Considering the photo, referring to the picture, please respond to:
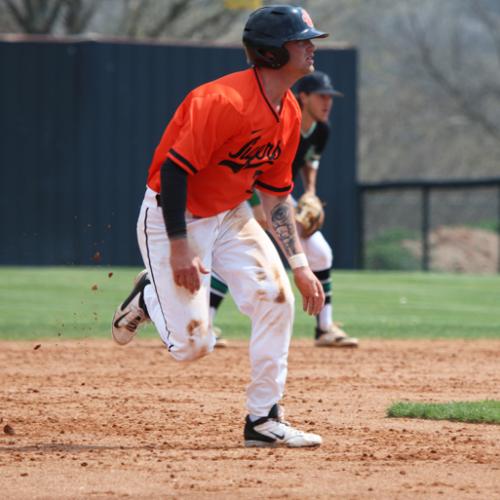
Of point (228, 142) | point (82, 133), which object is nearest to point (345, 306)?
point (228, 142)

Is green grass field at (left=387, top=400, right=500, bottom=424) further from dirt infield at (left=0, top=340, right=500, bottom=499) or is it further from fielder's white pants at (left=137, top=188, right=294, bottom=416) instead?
fielder's white pants at (left=137, top=188, right=294, bottom=416)

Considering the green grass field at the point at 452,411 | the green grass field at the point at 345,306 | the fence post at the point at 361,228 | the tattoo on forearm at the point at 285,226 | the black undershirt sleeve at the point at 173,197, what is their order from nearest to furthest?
the black undershirt sleeve at the point at 173,197 < the tattoo on forearm at the point at 285,226 < the green grass field at the point at 452,411 < the green grass field at the point at 345,306 < the fence post at the point at 361,228

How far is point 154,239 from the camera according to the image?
231 inches

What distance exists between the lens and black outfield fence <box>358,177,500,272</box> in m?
23.0

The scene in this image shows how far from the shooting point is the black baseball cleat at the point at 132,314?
6.59 metres

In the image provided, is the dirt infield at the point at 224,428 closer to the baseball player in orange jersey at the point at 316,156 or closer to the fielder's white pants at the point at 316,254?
the baseball player in orange jersey at the point at 316,156

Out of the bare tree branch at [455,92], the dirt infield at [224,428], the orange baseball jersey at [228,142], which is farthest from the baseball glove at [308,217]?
the bare tree branch at [455,92]

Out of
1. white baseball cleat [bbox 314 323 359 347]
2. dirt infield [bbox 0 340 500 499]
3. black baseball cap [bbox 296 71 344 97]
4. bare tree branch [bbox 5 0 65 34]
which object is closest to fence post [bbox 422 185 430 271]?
white baseball cleat [bbox 314 323 359 347]

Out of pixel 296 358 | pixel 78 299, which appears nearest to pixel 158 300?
pixel 296 358

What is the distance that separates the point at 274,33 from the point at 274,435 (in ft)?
6.01

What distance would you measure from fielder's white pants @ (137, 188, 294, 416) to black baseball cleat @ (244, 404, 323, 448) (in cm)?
5

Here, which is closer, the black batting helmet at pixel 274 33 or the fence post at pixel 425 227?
the black batting helmet at pixel 274 33

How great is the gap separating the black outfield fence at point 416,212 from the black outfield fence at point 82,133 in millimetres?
4074

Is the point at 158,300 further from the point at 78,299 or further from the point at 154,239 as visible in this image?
the point at 78,299
